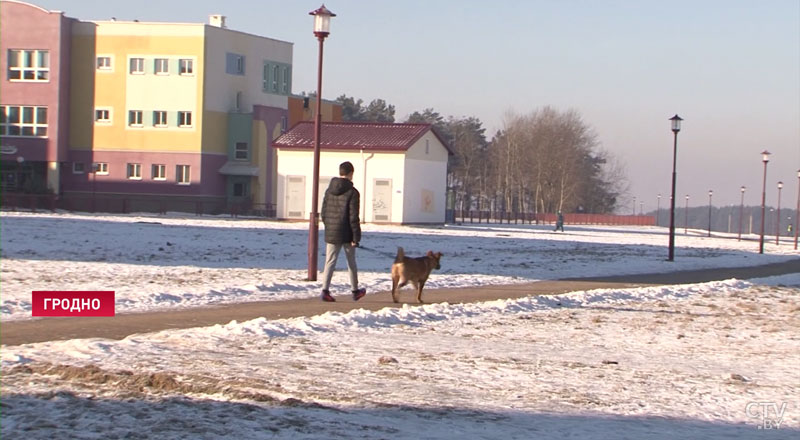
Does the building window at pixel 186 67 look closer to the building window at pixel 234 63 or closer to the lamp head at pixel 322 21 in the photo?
the building window at pixel 234 63

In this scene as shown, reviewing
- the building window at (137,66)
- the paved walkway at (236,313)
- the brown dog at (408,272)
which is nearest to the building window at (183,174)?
the building window at (137,66)

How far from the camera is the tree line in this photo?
121m

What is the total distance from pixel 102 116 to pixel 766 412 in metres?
65.5

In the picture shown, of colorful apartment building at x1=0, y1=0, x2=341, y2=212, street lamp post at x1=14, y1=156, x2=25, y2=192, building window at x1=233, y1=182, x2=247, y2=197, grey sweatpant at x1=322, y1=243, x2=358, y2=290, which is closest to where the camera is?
grey sweatpant at x1=322, y1=243, x2=358, y2=290

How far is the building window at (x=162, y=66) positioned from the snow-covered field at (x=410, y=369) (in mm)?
49865

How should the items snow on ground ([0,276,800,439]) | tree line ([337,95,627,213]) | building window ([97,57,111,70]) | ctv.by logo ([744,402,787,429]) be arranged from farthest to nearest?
tree line ([337,95,627,213]) < building window ([97,57,111,70]) < ctv.by logo ([744,402,787,429]) < snow on ground ([0,276,800,439])

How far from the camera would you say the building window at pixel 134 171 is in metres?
70.1

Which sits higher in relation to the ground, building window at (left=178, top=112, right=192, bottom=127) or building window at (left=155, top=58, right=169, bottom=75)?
building window at (left=155, top=58, right=169, bottom=75)

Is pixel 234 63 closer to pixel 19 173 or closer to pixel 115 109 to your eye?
pixel 115 109

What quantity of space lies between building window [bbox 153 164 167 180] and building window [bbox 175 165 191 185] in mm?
791

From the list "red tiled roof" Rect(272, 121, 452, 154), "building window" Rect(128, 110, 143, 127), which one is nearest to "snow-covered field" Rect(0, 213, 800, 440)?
"red tiled roof" Rect(272, 121, 452, 154)

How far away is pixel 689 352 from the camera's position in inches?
521

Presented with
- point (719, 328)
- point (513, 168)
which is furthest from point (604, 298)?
point (513, 168)

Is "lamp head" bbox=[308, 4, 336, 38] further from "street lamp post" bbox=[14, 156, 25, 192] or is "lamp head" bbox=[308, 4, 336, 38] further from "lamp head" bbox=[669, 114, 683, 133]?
"street lamp post" bbox=[14, 156, 25, 192]
